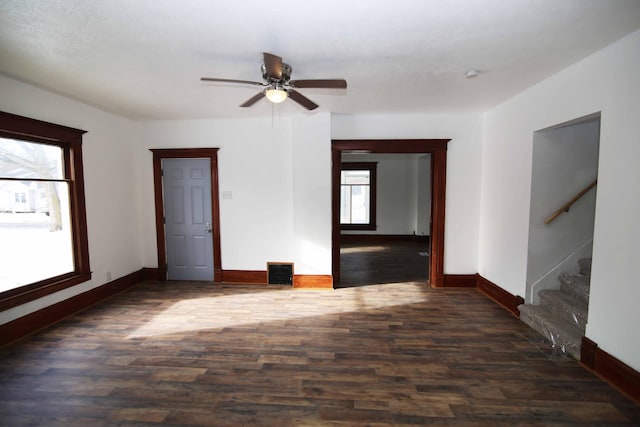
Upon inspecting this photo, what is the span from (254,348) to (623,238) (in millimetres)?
3191

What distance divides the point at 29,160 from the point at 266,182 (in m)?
2.75

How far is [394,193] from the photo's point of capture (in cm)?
870

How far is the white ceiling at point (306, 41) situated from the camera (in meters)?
1.80

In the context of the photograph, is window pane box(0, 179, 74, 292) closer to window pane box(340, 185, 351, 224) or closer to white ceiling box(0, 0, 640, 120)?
white ceiling box(0, 0, 640, 120)

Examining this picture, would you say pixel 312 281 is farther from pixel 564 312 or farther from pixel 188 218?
pixel 564 312

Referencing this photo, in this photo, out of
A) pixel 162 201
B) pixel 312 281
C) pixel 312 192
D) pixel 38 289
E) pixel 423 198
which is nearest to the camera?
pixel 38 289

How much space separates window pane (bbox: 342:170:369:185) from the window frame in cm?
644

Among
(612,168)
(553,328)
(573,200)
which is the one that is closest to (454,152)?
(573,200)

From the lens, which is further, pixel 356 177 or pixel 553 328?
pixel 356 177

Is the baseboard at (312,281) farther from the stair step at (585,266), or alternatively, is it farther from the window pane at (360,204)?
the window pane at (360,204)

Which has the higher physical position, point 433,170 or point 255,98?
point 255,98

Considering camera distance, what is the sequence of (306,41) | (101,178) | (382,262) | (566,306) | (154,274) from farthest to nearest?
(382,262)
(154,274)
(101,178)
(566,306)
(306,41)

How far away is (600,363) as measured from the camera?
91.3 inches

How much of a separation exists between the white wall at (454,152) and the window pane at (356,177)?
438cm
